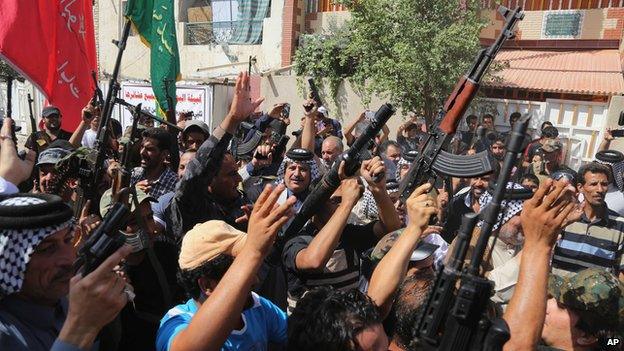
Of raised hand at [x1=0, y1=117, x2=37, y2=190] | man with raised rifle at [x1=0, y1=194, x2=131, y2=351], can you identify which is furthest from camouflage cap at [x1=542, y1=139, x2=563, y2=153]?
man with raised rifle at [x1=0, y1=194, x2=131, y2=351]

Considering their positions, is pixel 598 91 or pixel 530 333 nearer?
pixel 530 333

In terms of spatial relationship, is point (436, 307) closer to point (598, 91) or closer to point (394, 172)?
point (394, 172)

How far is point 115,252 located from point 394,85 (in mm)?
9245

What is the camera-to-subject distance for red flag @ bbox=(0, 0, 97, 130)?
4582 mm

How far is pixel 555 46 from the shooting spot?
42.9ft

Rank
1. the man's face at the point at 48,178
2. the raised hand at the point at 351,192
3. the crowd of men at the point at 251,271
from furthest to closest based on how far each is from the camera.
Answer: the man's face at the point at 48,178 → the raised hand at the point at 351,192 → the crowd of men at the point at 251,271

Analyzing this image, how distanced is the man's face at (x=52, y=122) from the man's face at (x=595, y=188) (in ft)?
17.9

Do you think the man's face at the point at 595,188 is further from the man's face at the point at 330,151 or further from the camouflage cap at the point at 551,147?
the man's face at the point at 330,151

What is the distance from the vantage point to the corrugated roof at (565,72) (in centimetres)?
1095

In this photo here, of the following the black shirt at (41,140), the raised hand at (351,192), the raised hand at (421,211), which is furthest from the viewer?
the black shirt at (41,140)

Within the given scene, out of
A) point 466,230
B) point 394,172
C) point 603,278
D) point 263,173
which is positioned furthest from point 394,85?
point 466,230

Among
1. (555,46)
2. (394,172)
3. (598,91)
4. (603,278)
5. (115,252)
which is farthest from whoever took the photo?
(555,46)

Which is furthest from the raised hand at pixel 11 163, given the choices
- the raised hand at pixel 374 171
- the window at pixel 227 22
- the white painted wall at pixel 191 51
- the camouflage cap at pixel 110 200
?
the window at pixel 227 22

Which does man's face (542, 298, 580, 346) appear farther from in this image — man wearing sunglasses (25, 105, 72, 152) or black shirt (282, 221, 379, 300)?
man wearing sunglasses (25, 105, 72, 152)
